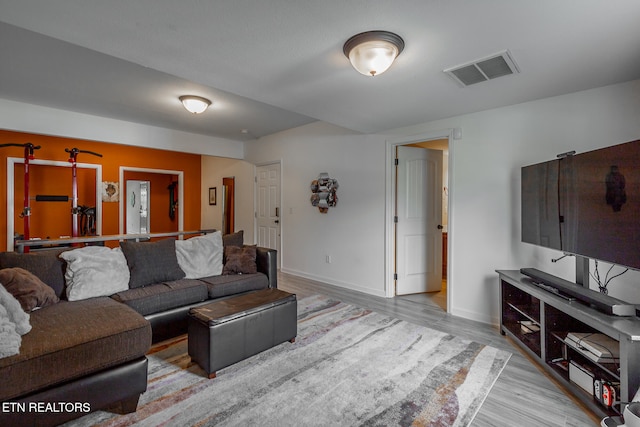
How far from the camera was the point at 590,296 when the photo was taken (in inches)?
75.0

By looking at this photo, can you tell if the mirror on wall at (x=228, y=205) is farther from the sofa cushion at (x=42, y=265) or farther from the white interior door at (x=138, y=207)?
the sofa cushion at (x=42, y=265)

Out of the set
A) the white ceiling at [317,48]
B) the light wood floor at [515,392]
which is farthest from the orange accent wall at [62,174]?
the light wood floor at [515,392]

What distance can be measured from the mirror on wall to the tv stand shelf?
17.4 feet

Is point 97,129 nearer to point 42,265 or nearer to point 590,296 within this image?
point 42,265

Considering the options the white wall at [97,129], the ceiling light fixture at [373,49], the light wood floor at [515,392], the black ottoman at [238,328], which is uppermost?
the white wall at [97,129]

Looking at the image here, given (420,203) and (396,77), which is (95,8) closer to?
(396,77)

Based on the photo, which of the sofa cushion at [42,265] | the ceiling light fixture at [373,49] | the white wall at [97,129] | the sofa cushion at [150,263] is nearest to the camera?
the ceiling light fixture at [373,49]

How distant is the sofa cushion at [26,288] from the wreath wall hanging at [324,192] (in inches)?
130

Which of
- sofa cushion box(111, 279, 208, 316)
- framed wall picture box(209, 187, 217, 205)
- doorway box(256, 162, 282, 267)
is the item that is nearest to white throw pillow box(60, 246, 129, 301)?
sofa cushion box(111, 279, 208, 316)

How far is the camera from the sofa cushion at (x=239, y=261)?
136 inches

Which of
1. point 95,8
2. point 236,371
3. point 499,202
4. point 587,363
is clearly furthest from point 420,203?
point 95,8

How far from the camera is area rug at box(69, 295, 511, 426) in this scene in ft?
5.76

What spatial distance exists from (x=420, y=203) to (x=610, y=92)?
7.11ft

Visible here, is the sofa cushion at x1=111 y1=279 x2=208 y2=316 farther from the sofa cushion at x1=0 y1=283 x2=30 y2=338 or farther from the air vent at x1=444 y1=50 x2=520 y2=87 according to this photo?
the air vent at x1=444 y1=50 x2=520 y2=87
